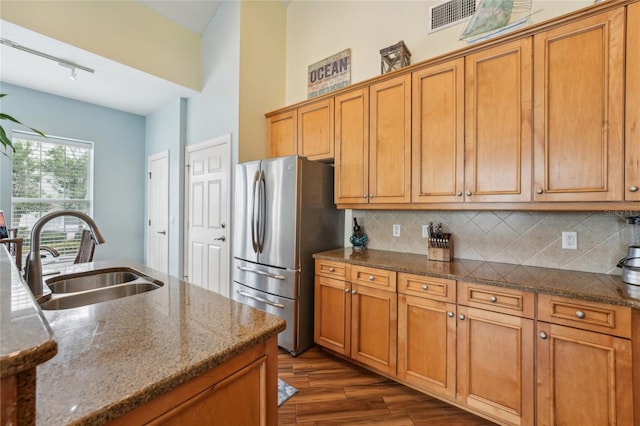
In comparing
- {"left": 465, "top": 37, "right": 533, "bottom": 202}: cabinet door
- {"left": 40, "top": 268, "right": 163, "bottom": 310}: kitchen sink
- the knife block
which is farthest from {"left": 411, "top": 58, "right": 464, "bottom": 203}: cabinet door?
{"left": 40, "top": 268, "right": 163, "bottom": 310}: kitchen sink

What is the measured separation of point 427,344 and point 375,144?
5.21 feet

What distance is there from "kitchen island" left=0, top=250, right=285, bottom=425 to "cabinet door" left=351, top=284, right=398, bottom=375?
1.29 m

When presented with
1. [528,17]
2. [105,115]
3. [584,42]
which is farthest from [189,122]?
[584,42]

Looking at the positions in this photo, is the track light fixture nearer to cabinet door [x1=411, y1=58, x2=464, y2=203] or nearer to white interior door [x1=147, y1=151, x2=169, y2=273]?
white interior door [x1=147, y1=151, x2=169, y2=273]

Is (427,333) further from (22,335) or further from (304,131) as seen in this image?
(304,131)

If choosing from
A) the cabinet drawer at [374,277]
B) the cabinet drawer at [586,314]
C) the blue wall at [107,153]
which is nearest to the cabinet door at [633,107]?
the cabinet drawer at [586,314]

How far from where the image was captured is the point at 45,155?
Answer: 385cm

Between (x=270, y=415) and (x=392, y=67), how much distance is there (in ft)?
8.55

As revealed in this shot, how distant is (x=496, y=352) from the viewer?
1.62 meters

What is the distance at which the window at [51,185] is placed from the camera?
11.9ft

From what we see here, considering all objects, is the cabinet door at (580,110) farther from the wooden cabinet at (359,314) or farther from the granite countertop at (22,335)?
the granite countertop at (22,335)

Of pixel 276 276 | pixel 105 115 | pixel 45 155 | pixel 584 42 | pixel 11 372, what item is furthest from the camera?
pixel 105 115

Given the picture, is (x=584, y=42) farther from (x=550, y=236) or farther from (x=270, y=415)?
(x=270, y=415)

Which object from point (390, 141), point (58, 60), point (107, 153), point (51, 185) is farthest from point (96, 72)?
point (390, 141)
